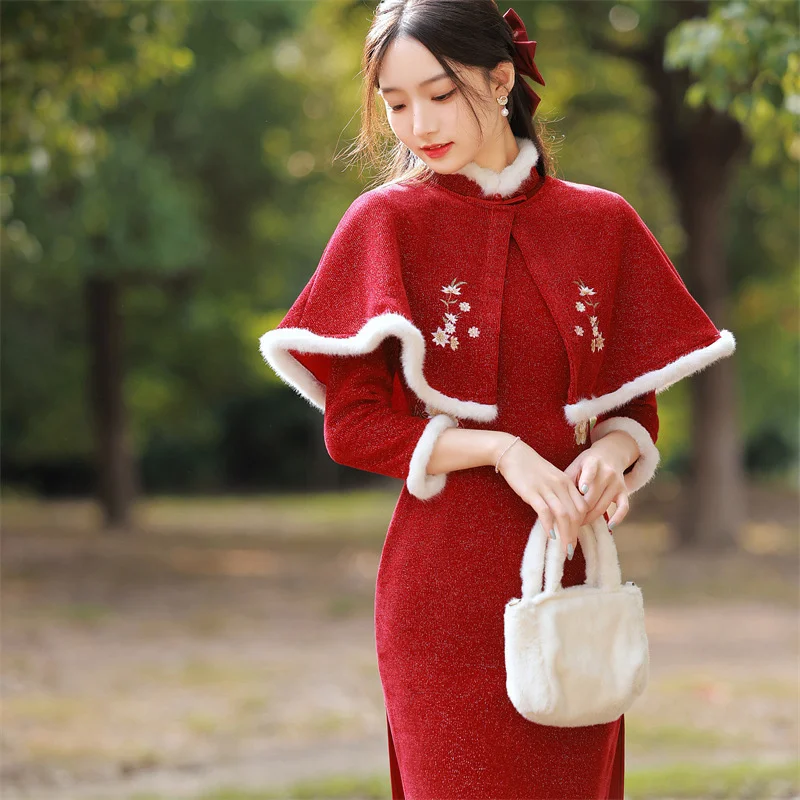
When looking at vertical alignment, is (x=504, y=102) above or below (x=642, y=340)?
above

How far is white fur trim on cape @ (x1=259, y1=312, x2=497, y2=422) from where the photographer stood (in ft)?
6.30

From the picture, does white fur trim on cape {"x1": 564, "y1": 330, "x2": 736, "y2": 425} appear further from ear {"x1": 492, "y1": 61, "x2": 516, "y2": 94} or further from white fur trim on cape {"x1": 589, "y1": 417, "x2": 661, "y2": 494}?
ear {"x1": 492, "y1": 61, "x2": 516, "y2": 94}

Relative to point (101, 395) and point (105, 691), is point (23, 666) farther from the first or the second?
point (101, 395)

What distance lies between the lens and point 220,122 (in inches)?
532

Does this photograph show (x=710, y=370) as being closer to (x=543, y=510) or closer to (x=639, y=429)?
(x=639, y=429)

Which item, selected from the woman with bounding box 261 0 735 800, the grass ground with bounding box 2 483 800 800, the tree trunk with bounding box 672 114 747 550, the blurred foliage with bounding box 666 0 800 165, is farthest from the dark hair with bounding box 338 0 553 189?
the tree trunk with bounding box 672 114 747 550

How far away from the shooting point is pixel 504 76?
210cm

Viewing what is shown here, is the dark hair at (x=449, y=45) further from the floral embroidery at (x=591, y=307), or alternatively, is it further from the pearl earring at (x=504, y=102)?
the floral embroidery at (x=591, y=307)

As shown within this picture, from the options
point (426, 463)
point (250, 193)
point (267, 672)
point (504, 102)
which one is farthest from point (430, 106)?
point (250, 193)

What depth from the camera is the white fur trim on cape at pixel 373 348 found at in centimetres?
192

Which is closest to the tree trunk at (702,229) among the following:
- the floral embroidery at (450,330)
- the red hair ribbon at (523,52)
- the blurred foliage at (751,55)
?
the blurred foliage at (751,55)

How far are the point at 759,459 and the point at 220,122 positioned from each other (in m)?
16.3

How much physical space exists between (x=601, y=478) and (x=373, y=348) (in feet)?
1.42

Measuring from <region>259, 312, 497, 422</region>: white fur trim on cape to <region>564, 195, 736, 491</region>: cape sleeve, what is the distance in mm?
245
